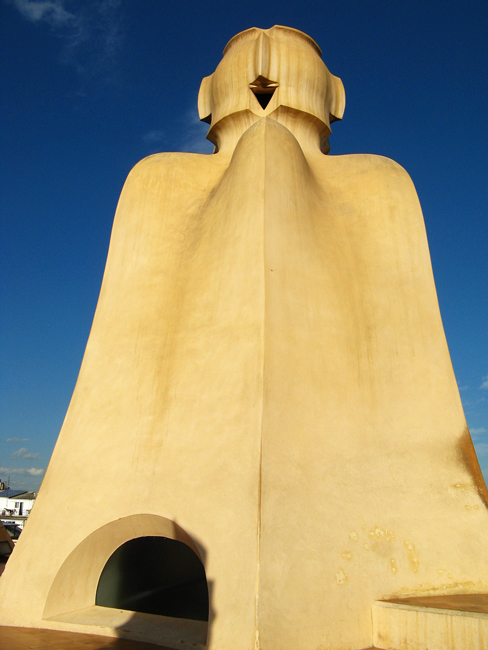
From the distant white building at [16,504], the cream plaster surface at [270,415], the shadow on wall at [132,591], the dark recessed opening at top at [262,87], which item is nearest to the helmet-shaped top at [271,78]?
the dark recessed opening at top at [262,87]

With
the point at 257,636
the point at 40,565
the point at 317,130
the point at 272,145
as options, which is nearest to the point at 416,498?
the point at 257,636

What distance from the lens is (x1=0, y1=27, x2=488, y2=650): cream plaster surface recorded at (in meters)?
4.99

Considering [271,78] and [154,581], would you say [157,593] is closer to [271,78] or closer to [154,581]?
[154,581]

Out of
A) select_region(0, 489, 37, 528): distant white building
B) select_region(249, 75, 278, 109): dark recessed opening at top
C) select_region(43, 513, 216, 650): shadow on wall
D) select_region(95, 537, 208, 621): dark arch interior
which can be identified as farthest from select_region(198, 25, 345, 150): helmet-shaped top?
select_region(0, 489, 37, 528): distant white building

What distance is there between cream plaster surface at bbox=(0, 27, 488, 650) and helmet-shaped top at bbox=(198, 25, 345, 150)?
5.75 ft

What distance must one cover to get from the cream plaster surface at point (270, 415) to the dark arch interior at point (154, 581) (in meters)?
0.39

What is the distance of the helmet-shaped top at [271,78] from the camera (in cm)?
930

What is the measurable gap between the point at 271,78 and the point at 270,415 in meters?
6.47

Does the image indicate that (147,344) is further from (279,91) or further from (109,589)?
(279,91)

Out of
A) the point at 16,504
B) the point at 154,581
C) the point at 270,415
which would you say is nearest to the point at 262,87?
the point at 270,415

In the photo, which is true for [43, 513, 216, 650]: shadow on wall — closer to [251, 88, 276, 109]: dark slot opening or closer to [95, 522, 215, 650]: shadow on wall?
[95, 522, 215, 650]: shadow on wall

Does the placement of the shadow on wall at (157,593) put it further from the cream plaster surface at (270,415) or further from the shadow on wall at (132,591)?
the cream plaster surface at (270,415)

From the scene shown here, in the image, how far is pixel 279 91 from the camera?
9.29m

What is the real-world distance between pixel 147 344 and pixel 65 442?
1562 mm
